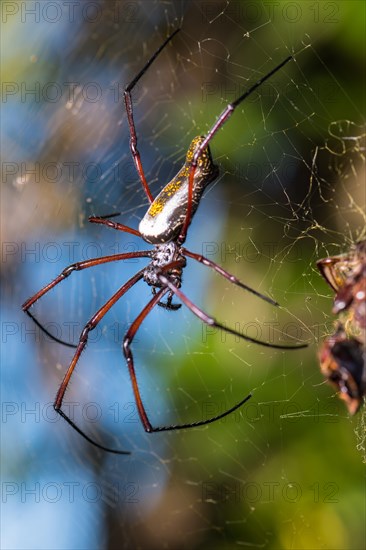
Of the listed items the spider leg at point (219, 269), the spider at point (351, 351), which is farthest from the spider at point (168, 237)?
the spider at point (351, 351)

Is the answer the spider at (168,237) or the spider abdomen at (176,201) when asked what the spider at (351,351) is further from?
the spider abdomen at (176,201)

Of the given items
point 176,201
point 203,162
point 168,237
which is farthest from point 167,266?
point 203,162

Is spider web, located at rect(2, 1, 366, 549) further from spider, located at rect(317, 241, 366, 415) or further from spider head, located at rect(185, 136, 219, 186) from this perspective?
spider, located at rect(317, 241, 366, 415)

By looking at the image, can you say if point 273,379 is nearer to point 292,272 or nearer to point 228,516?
point 292,272

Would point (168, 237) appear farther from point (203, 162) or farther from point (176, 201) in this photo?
point (203, 162)

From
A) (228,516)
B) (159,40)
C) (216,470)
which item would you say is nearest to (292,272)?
(216,470)

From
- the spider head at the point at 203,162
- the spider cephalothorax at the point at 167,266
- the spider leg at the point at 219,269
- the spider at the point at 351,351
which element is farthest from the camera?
the spider cephalothorax at the point at 167,266

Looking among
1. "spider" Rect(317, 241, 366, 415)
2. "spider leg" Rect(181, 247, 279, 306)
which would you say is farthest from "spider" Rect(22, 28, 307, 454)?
"spider" Rect(317, 241, 366, 415)
